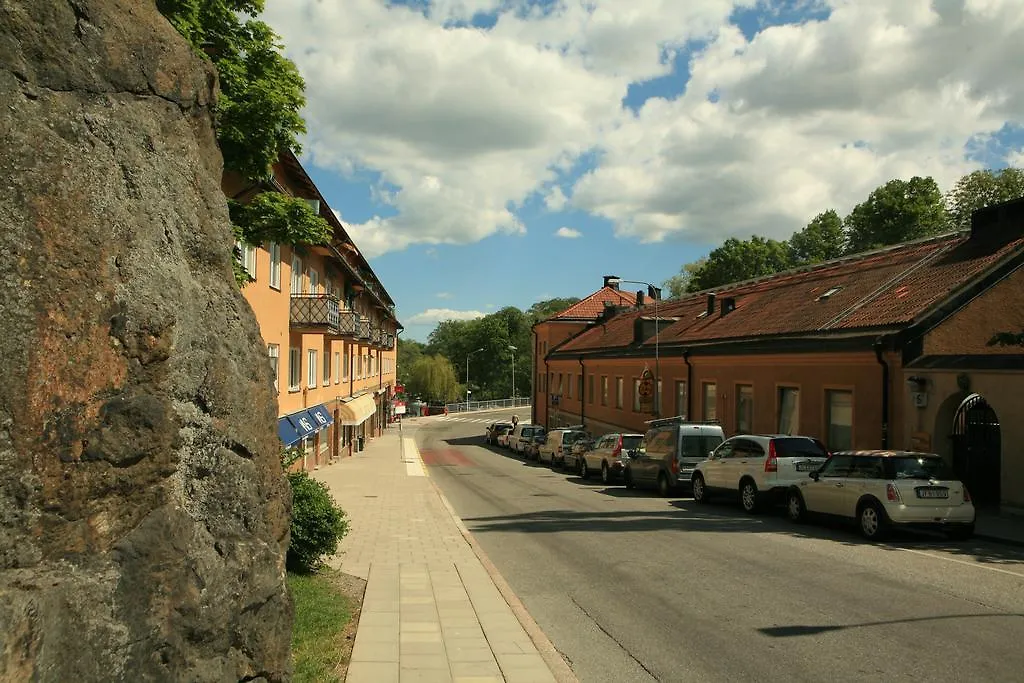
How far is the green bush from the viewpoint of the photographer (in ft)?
31.7

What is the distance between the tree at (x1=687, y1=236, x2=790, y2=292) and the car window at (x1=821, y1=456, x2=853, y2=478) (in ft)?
167

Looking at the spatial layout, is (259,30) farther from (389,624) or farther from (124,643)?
(124,643)

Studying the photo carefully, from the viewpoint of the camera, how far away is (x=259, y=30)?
1264cm

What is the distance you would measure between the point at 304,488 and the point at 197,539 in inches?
263

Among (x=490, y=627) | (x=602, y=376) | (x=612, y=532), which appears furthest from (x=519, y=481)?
(x=490, y=627)

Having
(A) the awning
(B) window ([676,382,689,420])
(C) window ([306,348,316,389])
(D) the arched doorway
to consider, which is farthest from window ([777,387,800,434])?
(A) the awning

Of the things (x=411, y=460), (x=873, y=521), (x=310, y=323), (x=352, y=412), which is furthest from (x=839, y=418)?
(x=411, y=460)

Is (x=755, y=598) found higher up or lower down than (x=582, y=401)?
lower down

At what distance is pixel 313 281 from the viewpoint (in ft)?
96.7

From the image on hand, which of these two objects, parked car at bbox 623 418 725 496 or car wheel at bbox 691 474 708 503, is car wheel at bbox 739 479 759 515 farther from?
parked car at bbox 623 418 725 496

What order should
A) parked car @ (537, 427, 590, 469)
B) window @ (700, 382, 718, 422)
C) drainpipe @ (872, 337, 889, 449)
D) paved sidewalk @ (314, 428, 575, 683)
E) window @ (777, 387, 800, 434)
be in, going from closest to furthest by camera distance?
paved sidewalk @ (314, 428, 575, 683) < drainpipe @ (872, 337, 889, 449) < window @ (777, 387, 800, 434) < window @ (700, 382, 718, 422) < parked car @ (537, 427, 590, 469)

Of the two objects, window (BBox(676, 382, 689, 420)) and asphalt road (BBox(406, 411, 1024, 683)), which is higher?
window (BBox(676, 382, 689, 420))

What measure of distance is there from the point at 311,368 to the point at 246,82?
18354mm

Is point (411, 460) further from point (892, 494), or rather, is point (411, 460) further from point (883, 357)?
point (892, 494)
